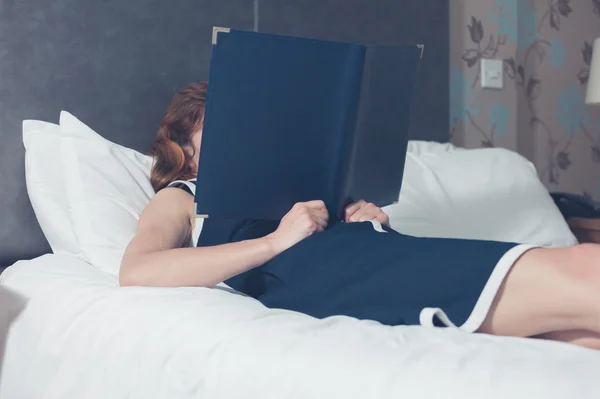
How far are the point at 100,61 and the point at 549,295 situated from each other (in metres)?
1.19

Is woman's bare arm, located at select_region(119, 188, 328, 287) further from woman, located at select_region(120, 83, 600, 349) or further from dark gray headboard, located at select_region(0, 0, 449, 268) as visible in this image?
Result: dark gray headboard, located at select_region(0, 0, 449, 268)

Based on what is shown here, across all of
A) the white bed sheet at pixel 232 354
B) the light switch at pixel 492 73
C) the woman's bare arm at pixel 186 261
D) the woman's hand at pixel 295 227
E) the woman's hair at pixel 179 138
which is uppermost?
the light switch at pixel 492 73

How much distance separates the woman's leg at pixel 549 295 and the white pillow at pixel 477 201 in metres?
0.77

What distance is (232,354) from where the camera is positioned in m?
0.87

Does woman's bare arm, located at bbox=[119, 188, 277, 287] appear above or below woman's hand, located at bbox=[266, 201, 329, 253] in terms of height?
below

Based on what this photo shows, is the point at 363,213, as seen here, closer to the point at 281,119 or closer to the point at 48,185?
the point at 281,119

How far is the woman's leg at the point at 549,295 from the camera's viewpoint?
81 centimetres

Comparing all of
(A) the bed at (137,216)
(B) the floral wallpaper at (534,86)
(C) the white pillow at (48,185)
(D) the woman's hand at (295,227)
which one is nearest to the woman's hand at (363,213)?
(D) the woman's hand at (295,227)

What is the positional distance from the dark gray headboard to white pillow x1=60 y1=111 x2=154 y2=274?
0.30 ft

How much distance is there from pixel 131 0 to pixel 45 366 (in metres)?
0.91

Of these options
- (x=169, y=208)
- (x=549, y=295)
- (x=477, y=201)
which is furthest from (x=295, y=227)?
(x=477, y=201)

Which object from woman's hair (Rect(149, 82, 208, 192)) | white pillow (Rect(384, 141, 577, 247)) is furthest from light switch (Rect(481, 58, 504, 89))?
woman's hair (Rect(149, 82, 208, 192))

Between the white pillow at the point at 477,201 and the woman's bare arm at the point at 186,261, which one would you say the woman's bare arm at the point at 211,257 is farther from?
the white pillow at the point at 477,201

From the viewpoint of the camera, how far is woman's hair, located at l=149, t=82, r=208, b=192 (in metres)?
1.50
